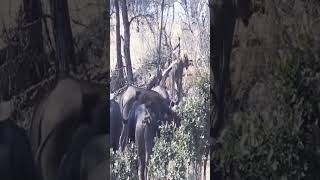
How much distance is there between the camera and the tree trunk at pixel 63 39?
13.8 feet

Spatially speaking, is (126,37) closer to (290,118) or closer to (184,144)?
(184,144)

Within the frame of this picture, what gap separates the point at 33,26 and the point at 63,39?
0.81 ft

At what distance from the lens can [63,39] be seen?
422cm

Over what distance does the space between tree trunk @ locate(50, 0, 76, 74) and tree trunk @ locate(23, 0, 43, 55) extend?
128mm

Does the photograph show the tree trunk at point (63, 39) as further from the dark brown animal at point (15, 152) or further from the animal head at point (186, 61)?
the animal head at point (186, 61)

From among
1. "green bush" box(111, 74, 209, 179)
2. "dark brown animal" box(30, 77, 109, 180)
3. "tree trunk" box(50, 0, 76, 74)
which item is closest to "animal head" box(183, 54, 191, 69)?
"green bush" box(111, 74, 209, 179)

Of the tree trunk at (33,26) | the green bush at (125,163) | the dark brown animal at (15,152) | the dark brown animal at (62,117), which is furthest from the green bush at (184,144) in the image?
the tree trunk at (33,26)

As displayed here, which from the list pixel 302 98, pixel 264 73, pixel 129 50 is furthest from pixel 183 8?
pixel 302 98

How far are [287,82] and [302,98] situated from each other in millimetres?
160

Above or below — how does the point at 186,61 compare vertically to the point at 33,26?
below

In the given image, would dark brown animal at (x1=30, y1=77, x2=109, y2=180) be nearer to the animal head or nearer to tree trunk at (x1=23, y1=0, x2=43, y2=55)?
tree trunk at (x1=23, y1=0, x2=43, y2=55)

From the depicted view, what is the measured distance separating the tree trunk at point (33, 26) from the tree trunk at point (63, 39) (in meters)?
0.13

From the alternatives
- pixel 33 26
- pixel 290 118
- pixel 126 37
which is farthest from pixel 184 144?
pixel 33 26

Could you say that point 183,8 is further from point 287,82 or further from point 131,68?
point 287,82
